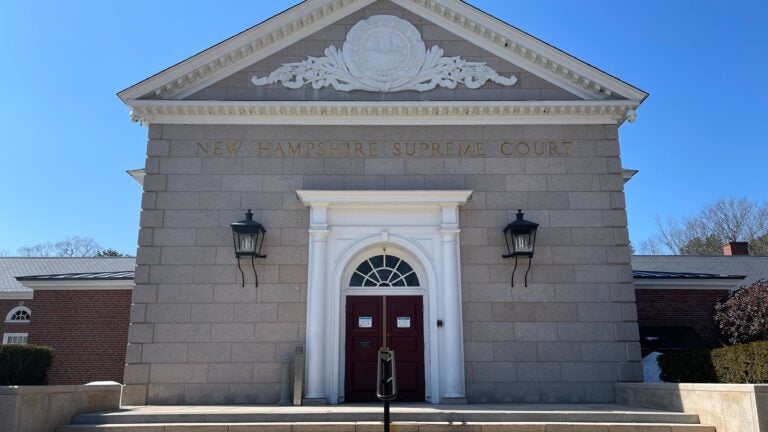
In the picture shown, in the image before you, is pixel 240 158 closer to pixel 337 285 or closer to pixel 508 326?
pixel 337 285

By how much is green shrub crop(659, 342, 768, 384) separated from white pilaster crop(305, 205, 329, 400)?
6.09m

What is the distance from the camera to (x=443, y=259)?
36.7ft

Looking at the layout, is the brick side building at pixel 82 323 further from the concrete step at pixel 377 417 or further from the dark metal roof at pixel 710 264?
the dark metal roof at pixel 710 264

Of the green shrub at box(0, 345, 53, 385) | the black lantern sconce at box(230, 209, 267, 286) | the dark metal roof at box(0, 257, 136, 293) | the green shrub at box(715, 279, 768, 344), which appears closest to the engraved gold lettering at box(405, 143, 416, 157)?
the black lantern sconce at box(230, 209, 267, 286)

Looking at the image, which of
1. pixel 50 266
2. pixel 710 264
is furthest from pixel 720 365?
pixel 50 266

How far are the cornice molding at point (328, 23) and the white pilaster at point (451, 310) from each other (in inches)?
145

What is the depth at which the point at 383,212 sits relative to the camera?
11.5 meters

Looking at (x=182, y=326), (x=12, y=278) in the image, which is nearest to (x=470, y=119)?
(x=182, y=326)

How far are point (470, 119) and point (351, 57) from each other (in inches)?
110

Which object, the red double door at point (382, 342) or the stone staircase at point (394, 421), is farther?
the red double door at point (382, 342)

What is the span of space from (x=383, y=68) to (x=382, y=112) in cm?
105

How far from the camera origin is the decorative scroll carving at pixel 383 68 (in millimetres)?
12175

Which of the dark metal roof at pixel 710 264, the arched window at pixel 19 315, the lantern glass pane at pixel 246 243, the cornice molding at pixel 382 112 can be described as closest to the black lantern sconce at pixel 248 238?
the lantern glass pane at pixel 246 243

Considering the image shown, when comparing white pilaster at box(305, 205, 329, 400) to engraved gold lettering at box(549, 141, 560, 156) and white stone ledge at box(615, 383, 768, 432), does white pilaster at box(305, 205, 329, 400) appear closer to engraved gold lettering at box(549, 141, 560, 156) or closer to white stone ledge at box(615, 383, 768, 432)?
engraved gold lettering at box(549, 141, 560, 156)
